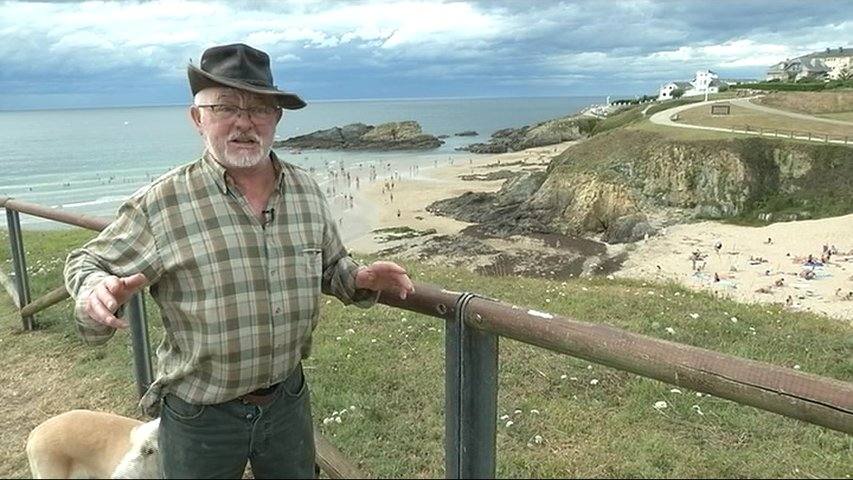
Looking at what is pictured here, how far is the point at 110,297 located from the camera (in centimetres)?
193

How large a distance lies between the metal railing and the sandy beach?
49.1 ft

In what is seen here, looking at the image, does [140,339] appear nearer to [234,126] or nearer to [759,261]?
[234,126]

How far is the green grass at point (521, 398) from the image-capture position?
12.7ft

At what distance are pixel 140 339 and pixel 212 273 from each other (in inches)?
115

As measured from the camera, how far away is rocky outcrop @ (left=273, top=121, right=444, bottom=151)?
305 feet

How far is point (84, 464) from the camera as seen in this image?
1.53 metres

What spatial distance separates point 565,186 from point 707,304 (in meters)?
29.8

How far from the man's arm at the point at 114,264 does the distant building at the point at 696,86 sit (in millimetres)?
129531

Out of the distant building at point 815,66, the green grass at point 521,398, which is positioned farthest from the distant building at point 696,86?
the green grass at point 521,398

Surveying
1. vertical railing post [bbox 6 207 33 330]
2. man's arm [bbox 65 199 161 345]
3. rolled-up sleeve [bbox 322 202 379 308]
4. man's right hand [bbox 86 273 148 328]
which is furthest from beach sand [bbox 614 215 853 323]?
man's right hand [bbox 86 273 148 328]

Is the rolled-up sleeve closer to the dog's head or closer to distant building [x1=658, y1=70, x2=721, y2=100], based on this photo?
the dog's head

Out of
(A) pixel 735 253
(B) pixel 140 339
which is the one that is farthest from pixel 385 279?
(A) pixel 735 253

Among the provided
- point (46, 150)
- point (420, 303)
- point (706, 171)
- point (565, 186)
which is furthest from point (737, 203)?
point (46, 150)

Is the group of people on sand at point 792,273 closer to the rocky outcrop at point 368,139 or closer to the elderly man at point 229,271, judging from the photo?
the elderly man at point 229,271
